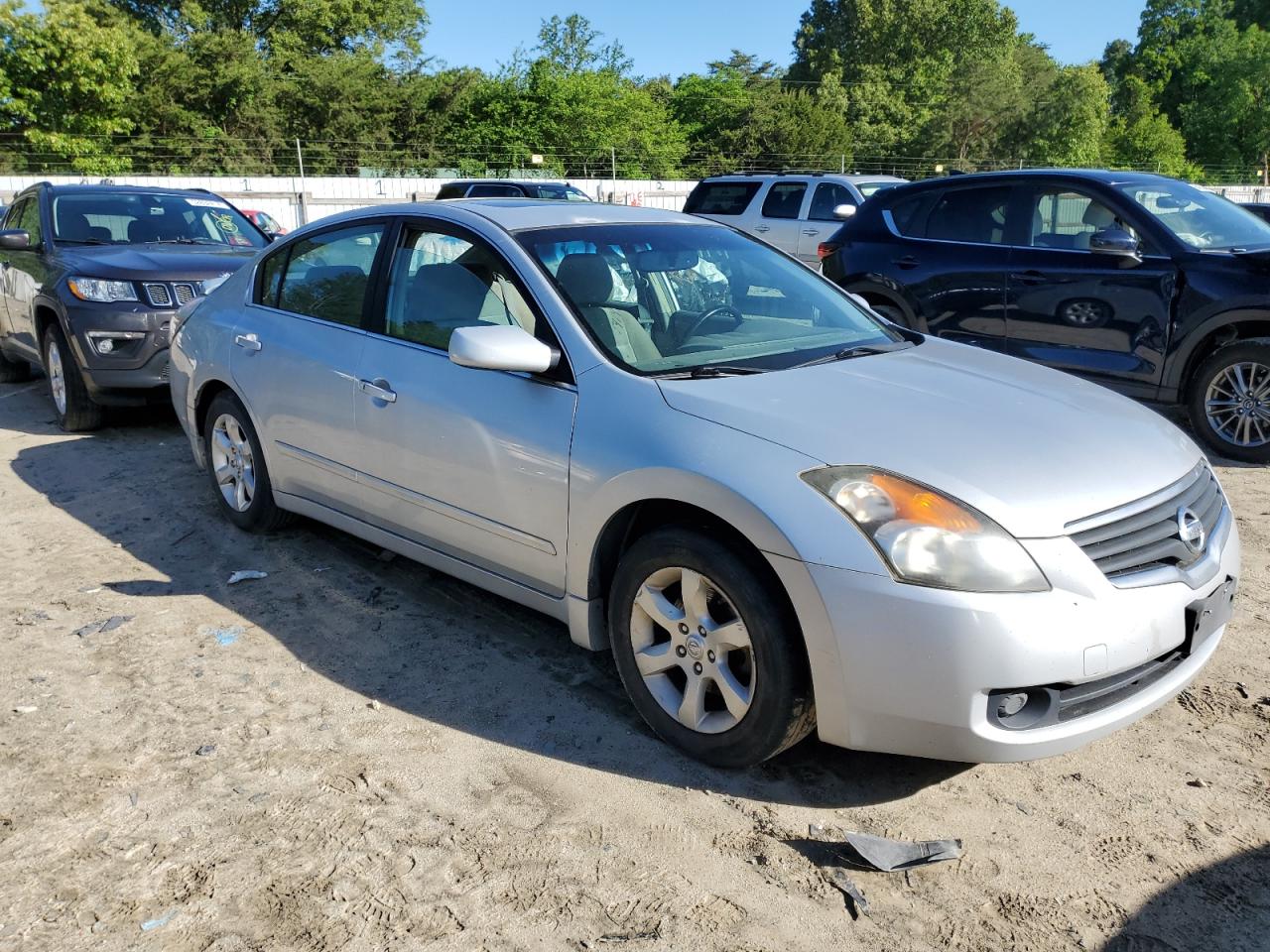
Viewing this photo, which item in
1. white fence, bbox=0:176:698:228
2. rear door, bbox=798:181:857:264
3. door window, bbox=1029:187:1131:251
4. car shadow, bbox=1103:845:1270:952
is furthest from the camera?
white fence, bbox=0:176:698:228

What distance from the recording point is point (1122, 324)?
Result: 6.84 m

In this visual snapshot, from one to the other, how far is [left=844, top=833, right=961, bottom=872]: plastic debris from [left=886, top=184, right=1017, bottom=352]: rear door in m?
5.27

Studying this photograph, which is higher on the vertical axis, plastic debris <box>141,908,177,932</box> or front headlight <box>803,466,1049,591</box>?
front headlight <box>803,466,1049,591</box>

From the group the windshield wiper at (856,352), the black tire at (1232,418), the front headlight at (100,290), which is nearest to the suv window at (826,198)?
the black tire at (1232,418)

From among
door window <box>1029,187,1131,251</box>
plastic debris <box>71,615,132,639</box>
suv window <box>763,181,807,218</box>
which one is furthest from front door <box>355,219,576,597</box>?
suv window <box>763,181,807,218</box>

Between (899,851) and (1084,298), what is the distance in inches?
205

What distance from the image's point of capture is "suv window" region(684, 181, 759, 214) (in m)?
14.8

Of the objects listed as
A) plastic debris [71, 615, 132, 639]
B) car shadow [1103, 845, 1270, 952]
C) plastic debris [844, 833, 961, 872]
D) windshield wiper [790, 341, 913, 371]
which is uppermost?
windshield wiper [790, 341, 913, 371]

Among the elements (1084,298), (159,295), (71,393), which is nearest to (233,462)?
(159,295)

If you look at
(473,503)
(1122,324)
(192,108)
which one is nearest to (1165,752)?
(473,503)

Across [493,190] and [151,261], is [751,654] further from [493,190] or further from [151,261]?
[493,190]

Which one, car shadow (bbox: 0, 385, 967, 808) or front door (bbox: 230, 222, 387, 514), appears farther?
front door (bbox: 230, 222, 387, 514)

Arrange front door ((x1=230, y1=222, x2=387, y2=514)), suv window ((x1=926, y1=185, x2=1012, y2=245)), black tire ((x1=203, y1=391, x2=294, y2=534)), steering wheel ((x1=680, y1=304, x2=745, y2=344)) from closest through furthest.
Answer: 1. steering wheel ((x1=680, y1=304, x2=745, y2=344))
2. front door ((x1=230, y1=222, x2=387, y2=514))
3. black tire ((x1=203, y1=391, x2=294, y2=534))
4. suv window ((x1=926, y1=185, x2=1012, y2=245))

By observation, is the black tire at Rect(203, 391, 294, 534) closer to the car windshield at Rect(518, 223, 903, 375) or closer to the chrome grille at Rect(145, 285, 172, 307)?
the car windshield at Rect(518, 223, 903, 375)
